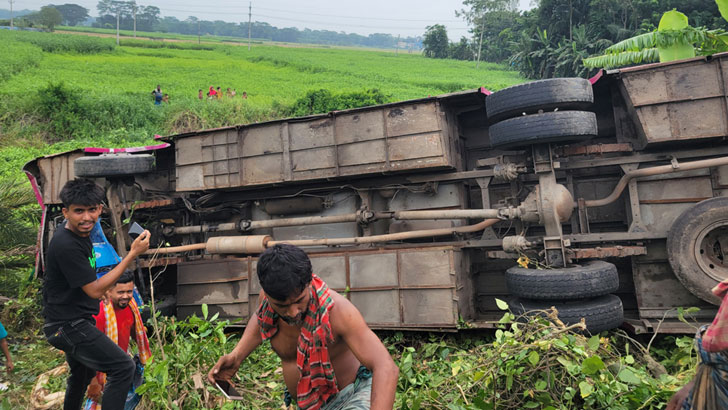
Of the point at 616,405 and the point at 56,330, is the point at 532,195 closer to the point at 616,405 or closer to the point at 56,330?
the point at 616,405

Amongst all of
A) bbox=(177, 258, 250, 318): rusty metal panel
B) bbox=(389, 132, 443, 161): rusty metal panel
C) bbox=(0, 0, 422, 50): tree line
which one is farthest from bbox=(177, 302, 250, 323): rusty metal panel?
bbox=(0, 0, 422, 50): tree line

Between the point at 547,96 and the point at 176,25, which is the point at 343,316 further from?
the point at 176,25

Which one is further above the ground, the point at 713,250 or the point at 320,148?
the point at 320,148

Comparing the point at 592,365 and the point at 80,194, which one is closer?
the point at 592,365

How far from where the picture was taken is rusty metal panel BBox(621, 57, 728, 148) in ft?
17.3

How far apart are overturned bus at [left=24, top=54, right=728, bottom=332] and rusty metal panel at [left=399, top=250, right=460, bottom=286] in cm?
2

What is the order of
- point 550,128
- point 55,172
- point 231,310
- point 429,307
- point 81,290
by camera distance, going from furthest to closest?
point 55,172 < point 231,310 < point 429,307 < point 550,128 < point 81,290

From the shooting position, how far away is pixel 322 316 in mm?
2393

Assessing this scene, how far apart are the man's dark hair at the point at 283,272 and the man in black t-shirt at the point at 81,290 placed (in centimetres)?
178

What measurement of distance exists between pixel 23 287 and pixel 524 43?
3097 centimetres

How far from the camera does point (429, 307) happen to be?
241 inches

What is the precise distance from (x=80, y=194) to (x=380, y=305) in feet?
12.6

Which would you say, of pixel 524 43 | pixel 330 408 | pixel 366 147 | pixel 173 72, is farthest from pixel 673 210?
pixel 173 72

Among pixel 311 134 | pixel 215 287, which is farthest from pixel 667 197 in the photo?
pixel 215 287
